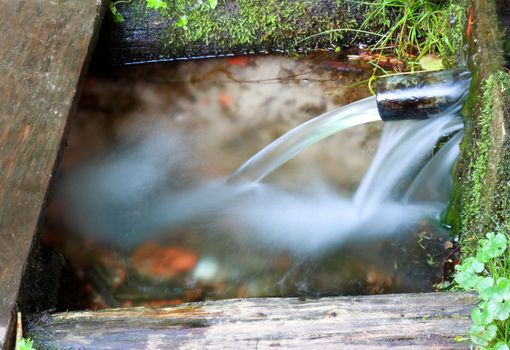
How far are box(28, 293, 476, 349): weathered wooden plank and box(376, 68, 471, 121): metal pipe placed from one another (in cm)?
126

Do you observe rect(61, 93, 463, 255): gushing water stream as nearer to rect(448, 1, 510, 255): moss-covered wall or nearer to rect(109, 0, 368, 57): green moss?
rect(448, 1, 510, 255): moss-covered wall

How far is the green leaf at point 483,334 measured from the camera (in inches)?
86.7

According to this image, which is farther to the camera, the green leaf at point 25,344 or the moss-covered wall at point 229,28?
the moss-covered wall at point 229,28

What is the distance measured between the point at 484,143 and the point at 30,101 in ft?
7.33

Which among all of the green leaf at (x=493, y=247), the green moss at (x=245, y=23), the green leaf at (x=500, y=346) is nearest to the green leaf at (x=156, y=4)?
the green moss at (x=245, y=23)

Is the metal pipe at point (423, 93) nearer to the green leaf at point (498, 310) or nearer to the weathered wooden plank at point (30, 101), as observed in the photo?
the green leaf at point (498, 310)

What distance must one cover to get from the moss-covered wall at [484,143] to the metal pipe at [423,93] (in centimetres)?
9

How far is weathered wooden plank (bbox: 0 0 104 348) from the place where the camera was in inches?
103

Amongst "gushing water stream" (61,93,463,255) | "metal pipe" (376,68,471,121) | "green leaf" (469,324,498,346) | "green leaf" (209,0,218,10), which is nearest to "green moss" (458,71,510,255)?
"metal pipe" (376,68,471,121)

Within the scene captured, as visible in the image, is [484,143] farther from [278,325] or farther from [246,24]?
[246,24]

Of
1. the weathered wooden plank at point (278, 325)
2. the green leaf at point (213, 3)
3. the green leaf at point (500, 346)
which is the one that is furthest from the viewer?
the green leaf at point (213, 3)

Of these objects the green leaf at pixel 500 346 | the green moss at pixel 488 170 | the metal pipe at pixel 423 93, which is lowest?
the green leaf at pixel 500 346

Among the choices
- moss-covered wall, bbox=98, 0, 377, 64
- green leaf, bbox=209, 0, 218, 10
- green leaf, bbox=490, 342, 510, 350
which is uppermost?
green leaf, bbox=209, 0, 218, 10

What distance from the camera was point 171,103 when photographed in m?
4.18
